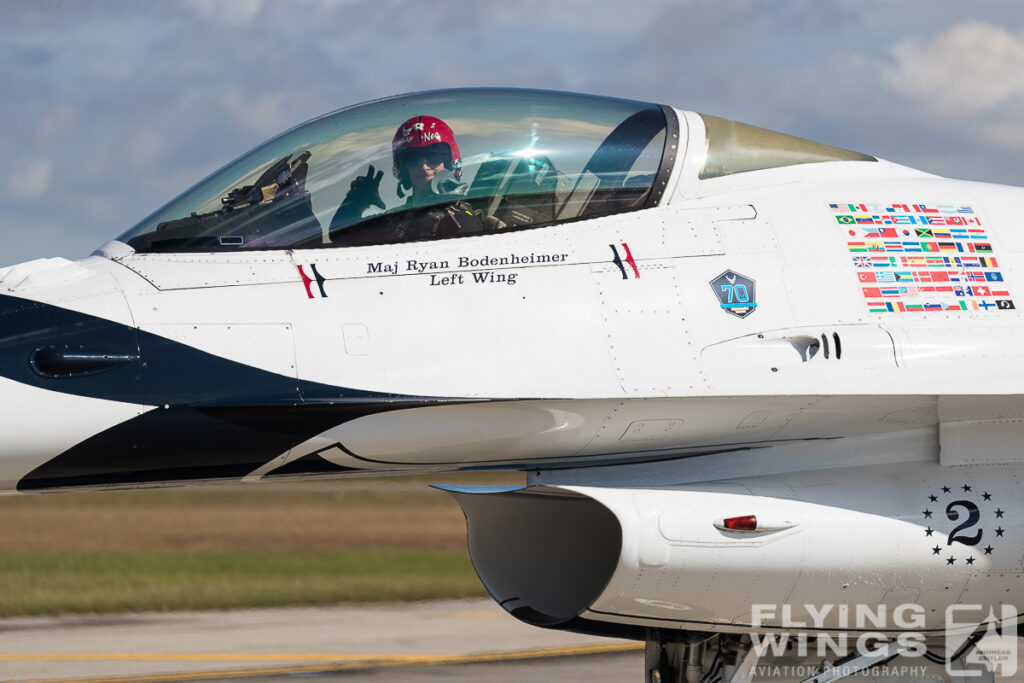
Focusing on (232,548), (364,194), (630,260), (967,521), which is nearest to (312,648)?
(232,548)

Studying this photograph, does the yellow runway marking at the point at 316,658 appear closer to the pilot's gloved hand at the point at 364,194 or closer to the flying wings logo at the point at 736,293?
the pilot's gloved hand at the point at 364,194

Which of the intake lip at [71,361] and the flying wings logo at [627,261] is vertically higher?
the flying wings logo at [627,261]

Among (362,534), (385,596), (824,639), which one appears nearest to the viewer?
(824,639)

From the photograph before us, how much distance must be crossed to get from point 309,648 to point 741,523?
5.69 metres

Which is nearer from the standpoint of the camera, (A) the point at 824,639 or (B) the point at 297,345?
(B) the point at 297,345

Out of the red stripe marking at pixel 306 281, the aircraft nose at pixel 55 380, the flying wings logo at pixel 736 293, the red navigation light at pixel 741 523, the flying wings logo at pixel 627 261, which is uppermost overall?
the flying wings logo at pixel 627 261

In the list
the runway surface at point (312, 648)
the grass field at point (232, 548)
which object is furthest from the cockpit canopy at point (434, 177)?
the grass field at point (232, 548)

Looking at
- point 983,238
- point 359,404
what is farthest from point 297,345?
point 983,238

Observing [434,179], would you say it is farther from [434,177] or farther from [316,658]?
[316,658]

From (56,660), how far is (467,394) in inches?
234

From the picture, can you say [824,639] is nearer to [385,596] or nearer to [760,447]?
[760,447]

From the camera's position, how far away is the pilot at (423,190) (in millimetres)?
5059

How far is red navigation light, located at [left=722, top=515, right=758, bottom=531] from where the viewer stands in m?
4.98

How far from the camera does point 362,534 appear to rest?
14.6 m
